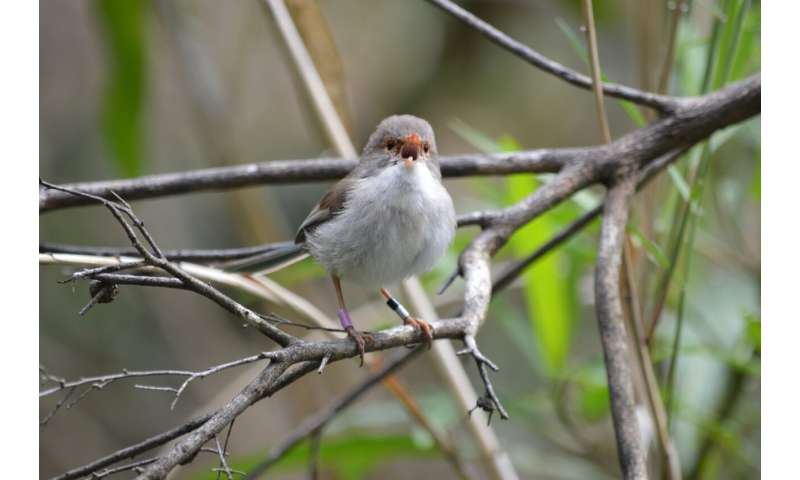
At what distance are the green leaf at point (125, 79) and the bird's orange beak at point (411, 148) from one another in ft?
4.77

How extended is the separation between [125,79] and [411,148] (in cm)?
154

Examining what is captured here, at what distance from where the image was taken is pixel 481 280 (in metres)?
1.59

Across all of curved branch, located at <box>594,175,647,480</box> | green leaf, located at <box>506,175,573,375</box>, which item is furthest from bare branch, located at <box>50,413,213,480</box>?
green leaf, located at <box>506,175,573,375</box>

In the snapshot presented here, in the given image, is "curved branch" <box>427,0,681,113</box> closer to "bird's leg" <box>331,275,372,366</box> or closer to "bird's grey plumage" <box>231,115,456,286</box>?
"bird's grey plumage" <box>231,115,456,286</box>

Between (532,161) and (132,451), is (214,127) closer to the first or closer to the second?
(532,161)

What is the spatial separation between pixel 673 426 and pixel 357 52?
3.62m

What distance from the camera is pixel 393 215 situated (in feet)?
5.99

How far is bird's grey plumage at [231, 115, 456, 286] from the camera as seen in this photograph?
5.94ft

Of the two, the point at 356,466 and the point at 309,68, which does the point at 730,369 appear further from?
the point at 309,68

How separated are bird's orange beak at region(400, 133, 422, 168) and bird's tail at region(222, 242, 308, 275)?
0.41 m

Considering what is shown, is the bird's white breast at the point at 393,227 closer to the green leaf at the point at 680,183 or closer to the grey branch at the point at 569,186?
the grey branch at the point at 569,186

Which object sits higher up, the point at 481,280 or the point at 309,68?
the point at 309,68

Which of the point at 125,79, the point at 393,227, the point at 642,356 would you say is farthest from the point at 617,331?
the point at 125,79
